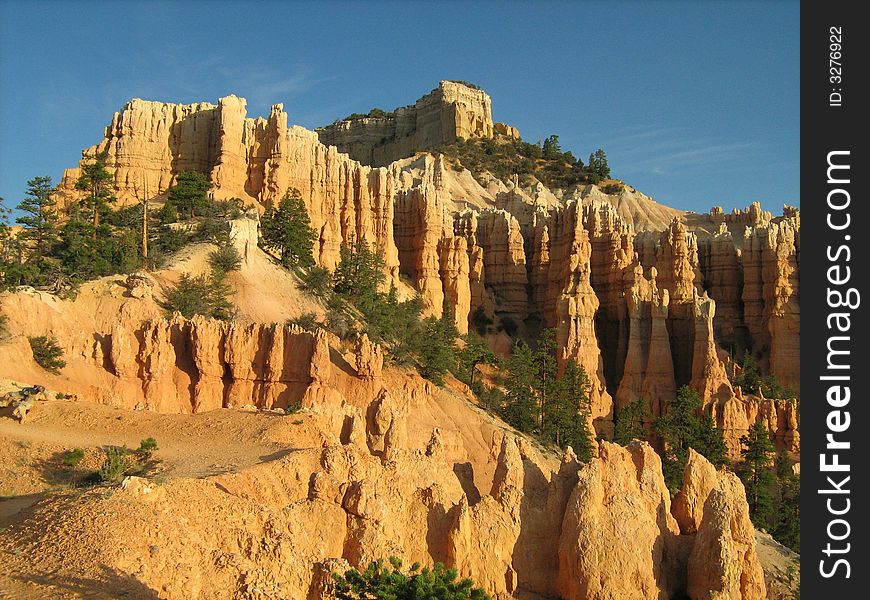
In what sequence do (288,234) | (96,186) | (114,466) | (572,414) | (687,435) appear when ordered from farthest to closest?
1. (96,186)
2. (288,234)
3. (572,414)
4. (687,435)
5. (114,466)

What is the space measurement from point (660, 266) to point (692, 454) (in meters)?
38.4

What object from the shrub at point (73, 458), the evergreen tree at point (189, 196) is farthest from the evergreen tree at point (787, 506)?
the evergreen tree at point (189, 196)

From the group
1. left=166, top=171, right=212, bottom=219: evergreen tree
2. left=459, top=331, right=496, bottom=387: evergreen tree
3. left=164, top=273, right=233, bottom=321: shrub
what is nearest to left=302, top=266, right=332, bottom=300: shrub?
left=164, top=273, right=233, bottom=321: shrub

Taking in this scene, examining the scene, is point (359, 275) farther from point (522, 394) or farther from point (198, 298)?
point (198, 298)

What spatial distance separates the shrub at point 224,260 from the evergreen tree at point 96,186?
645 centimetres

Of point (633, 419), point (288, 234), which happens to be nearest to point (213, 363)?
point (288, 234)

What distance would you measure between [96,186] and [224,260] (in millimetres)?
12833

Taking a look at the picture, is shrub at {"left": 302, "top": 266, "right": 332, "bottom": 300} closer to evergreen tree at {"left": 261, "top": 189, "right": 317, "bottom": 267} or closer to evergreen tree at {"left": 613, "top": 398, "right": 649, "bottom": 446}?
evergreen tree at {"left": 261, "top": 189, "right": 317, "bottom": 267}

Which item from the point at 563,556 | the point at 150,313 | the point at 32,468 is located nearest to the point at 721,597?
the point at 563,556

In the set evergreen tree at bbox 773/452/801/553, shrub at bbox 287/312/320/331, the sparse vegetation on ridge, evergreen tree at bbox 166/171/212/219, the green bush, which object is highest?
the sparse vegetation on ridge

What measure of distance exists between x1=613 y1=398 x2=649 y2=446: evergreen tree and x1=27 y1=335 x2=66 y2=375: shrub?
1097 inches

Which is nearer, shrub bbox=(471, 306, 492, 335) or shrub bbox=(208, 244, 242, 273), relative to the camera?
shrub bbox=(208, 244, 242, 273)

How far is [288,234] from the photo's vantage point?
137ft

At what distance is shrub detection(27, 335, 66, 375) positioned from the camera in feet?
71.6
